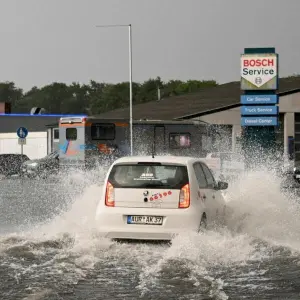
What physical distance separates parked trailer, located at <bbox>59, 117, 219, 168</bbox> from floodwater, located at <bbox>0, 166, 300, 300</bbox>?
68.6 feet

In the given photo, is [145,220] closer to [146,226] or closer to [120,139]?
[146,226]

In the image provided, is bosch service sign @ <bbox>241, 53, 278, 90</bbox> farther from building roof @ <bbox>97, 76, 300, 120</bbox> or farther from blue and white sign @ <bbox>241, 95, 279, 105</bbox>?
building roof @ <bbox>97, 76, 300, 120</bbox>

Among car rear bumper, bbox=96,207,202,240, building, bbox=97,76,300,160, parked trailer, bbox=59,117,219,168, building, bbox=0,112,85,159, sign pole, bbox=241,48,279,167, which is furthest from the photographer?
building, bbox=97,76,300,160

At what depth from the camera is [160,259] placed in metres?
11.0

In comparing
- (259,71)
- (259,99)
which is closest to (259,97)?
(259,99)

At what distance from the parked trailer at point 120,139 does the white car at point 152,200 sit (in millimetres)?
24901

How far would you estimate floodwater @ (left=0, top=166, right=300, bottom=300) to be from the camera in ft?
28.8

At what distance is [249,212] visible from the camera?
15.1 m

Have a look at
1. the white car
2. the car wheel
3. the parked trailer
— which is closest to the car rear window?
the white car

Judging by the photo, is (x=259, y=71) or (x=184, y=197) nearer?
(x=184, y=197)

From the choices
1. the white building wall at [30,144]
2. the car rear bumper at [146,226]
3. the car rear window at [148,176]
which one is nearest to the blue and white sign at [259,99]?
the white building wall at [30,144]

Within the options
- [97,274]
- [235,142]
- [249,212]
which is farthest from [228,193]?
[235,142]

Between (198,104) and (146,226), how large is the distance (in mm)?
52611

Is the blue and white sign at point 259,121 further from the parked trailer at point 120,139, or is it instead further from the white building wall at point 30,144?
the white building wall at point 30,144
